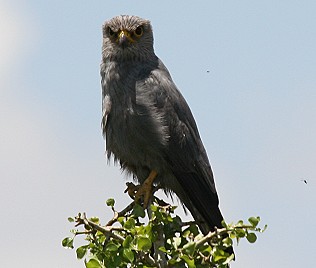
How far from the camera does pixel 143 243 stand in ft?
12.6

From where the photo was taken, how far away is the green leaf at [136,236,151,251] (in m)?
3.84

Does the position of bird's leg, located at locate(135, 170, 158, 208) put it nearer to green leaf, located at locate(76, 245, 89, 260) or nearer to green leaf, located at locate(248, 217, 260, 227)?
green leaf, located at locate(76, 245, 89, 260)

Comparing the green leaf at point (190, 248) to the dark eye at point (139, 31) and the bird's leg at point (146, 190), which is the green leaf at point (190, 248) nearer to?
the bird's leg at point (146, 190)

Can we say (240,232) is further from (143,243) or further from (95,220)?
(95,220)

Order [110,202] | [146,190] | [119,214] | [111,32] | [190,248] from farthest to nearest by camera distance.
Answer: [111,32], [146,190], [119,214], [110,202], [190,248]

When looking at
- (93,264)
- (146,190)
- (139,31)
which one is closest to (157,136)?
(146,190)

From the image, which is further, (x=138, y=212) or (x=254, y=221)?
(x=138, y=212)

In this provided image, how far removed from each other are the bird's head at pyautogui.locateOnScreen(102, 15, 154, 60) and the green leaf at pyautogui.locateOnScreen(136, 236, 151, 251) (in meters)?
3.11

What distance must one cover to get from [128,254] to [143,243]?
10cm

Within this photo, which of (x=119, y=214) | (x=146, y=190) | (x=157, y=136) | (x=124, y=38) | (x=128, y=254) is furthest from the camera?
(x=124, y=38)

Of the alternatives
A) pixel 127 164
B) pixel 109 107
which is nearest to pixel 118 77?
pixel 109 107

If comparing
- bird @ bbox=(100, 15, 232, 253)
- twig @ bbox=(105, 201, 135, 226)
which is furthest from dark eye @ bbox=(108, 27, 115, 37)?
twig @ bbox=(105, 201, 135, 226)

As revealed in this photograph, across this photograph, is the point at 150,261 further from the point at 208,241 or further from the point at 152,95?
the point at 152,95

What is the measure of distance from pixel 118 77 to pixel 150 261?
9.39 ft
